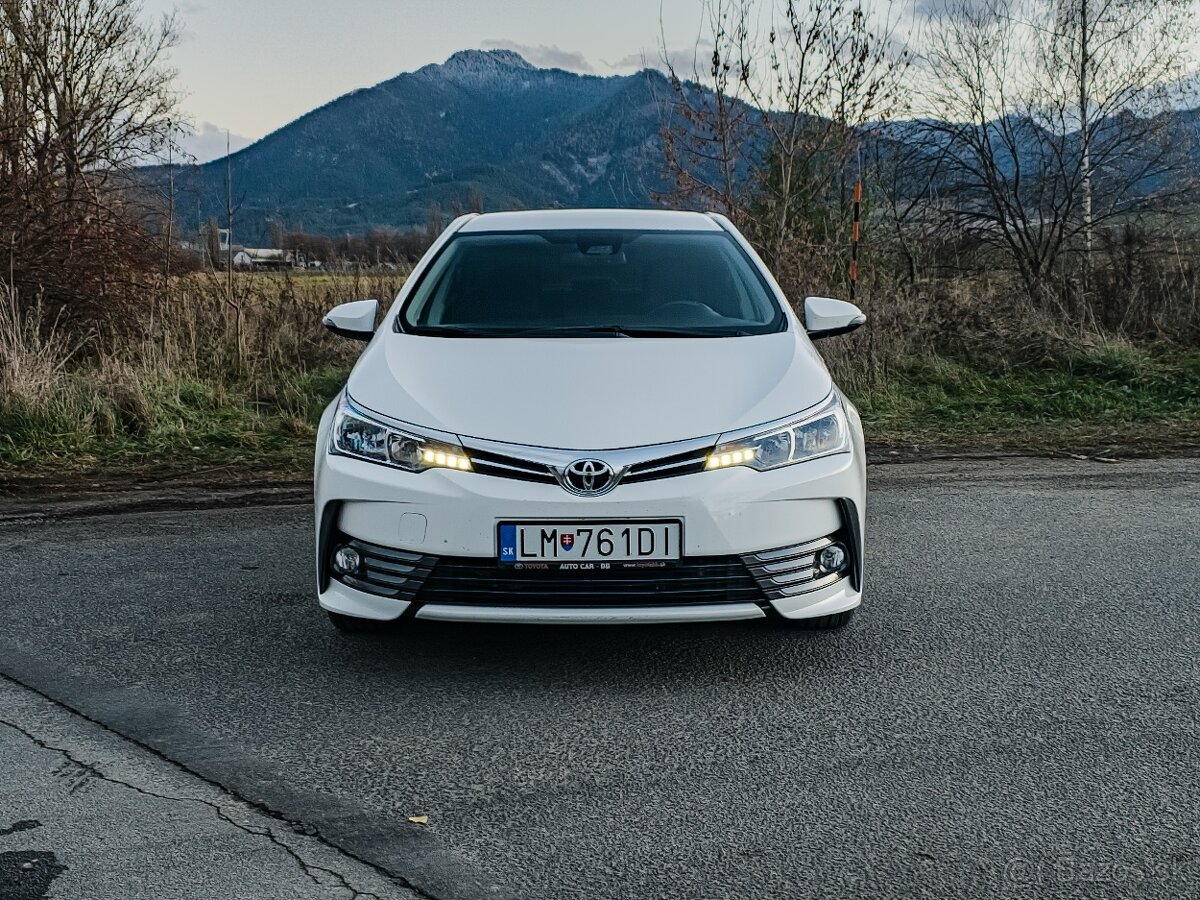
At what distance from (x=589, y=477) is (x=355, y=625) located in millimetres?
1073

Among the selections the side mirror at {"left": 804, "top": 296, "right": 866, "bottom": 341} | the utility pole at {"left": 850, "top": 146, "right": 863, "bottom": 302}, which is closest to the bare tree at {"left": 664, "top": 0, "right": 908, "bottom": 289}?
the utility pole at {"left": 850, "top": 146, "right": 863, "bottom": 302}

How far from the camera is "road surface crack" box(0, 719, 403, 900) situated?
2693mm

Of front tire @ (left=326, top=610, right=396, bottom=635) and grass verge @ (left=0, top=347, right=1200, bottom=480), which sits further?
grass verge @ (left=0, top=347, right=1200, bottom=480)

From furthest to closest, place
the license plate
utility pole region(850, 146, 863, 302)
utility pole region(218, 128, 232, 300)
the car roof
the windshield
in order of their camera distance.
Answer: utility pole region(218, 128, 232, 300) < utility pole region(850, 146, 863, 302) < the car roof < the windshield < the license plate

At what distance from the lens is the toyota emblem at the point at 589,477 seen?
3861mm

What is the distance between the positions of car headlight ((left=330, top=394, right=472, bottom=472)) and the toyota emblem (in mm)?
327

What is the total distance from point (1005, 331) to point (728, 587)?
9976 mm

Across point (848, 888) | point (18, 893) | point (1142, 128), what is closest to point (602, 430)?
point (848, 888)

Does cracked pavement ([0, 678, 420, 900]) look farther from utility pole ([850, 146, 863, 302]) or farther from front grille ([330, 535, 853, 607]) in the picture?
utility pole ([850, 146, 863, 302])

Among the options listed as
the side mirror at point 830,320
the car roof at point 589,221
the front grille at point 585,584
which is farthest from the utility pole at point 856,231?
the front grille at point 585,584

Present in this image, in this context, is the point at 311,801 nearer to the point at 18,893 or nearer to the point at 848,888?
the point at 18,893

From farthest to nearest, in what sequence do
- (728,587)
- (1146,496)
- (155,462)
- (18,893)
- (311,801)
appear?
(155,462), (1146,496), (728,587), (311,801), (18,893)

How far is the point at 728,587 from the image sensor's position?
13.0 feet

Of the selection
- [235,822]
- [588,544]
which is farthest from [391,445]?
[235,822]
